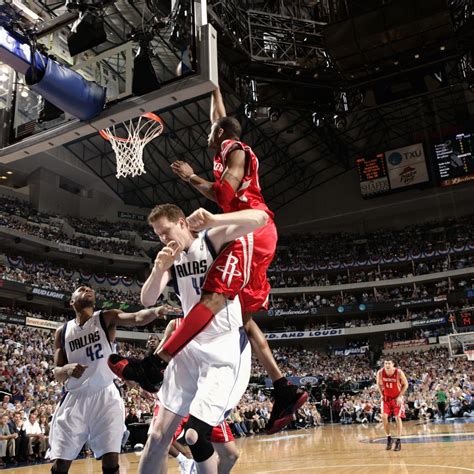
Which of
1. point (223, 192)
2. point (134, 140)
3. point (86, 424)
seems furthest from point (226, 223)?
point (134, 140)

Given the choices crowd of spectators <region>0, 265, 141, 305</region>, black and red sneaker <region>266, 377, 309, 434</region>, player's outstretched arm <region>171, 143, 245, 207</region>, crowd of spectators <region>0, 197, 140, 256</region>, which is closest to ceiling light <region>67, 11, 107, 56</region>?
player's outstretched arm <region>171, 143, 245, 207</region>

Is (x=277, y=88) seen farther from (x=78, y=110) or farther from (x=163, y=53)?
(x=78, y=110)

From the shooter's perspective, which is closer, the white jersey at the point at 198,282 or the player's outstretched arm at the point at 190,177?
the white jersey at the point at 198,282

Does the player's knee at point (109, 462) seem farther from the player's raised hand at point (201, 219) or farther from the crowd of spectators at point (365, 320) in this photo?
the crowd of spectators at point (365, 320)

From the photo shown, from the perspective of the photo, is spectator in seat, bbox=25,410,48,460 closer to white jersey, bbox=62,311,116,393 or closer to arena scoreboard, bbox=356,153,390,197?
white jersey, bbox=62,311,116,393

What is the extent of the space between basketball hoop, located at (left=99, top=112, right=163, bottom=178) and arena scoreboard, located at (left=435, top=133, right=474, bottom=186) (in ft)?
78.4

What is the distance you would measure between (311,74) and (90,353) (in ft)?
48.9

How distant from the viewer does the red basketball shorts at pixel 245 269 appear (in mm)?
3029

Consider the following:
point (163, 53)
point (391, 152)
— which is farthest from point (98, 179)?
point (163, 53)

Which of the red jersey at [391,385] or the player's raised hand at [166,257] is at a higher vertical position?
the player's raised hand at [166,257]

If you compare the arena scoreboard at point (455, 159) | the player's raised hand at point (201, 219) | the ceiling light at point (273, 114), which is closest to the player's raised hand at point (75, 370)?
the player's raised hand at point (201, 219)

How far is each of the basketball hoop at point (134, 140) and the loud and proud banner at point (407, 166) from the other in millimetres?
24596

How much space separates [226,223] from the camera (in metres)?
2.83

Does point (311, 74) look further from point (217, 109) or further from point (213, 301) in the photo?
point (213, 301)
